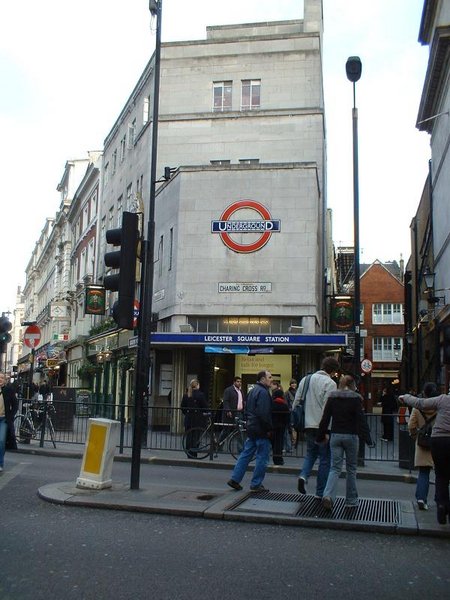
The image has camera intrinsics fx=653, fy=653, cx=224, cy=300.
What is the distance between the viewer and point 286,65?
29219 mm

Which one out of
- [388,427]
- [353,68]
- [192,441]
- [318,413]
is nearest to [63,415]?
[192,441]

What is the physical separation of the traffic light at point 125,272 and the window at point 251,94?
2165 cm

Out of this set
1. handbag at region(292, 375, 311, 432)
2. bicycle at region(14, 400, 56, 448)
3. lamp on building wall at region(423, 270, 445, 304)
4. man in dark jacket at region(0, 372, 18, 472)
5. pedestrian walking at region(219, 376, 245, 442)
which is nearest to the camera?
handbag at region(292, 375, 311, 432)

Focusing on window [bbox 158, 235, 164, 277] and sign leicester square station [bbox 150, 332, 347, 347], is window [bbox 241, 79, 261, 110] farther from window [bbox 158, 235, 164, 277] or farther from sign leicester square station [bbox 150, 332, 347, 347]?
sign leicester square station [bbox 150, 332, 347, 347]

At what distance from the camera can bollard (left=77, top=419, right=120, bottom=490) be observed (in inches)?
356

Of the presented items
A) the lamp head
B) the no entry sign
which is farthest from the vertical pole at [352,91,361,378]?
the no entry sign

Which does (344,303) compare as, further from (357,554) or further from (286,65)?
(357,554)

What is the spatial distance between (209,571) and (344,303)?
1828 cm

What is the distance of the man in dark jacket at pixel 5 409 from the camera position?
11.2 meters

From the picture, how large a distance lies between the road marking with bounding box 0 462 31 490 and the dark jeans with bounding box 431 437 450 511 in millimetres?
6257

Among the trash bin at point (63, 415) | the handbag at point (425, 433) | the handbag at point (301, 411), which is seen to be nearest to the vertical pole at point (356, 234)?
the handbag at point (301, 411)

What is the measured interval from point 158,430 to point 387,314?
149 feet

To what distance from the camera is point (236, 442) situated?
14.6 m

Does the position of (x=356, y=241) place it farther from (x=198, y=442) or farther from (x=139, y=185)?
(x=139, y=185)
